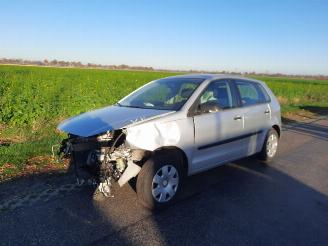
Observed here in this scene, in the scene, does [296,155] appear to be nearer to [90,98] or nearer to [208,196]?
[208,196]

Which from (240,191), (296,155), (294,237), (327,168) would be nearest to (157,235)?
(294,237)

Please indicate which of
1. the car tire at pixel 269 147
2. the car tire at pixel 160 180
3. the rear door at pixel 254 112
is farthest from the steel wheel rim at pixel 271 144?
the car tire at pixel 160 180

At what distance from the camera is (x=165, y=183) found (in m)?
4.41

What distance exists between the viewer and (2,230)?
3.60 meters

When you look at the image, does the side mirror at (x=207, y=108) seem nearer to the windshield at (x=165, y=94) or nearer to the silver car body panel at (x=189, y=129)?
the silver car body panel at (x=189, y=129)

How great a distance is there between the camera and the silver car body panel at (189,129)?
419cm

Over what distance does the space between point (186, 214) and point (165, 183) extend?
463 mm

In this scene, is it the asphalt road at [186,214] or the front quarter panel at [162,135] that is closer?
the asphalt road at [186,214]

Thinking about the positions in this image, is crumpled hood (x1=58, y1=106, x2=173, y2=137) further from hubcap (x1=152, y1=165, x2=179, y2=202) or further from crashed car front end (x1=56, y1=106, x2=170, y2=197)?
hubcap (x1=152, y1=165, x2=179, y2=202)

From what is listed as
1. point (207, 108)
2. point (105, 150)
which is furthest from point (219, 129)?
point (105, 150)

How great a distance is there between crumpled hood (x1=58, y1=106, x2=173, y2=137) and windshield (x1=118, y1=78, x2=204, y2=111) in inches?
9.9

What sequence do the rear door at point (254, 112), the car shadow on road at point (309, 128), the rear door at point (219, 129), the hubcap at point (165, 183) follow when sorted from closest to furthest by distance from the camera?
the hubcap at point (165, 183) → the rear door at point (219, 129) → the rear door at point (254, 112) → the car shadow on road at point (309, 128)

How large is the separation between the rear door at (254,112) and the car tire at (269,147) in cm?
16

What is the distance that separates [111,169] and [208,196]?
4.74 feet
